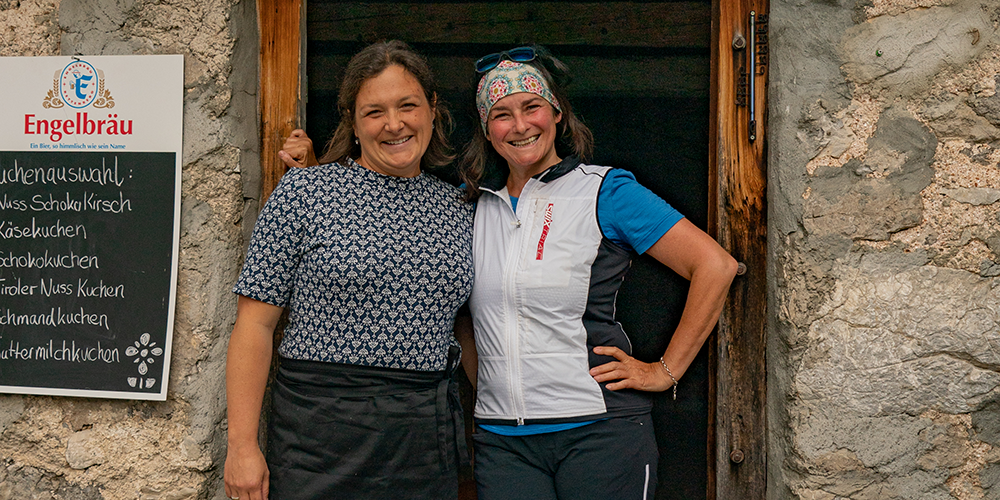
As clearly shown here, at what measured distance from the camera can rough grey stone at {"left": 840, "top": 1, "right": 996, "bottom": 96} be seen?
6.01 feet

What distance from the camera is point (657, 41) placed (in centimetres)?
221

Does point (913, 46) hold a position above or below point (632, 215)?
above

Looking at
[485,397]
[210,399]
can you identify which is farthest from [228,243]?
[485,397]

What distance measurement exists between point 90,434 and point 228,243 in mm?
692

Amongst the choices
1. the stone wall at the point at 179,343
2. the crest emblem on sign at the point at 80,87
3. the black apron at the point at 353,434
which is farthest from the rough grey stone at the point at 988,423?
the crest emblem on sign at the point at 80,87

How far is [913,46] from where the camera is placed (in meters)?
1.85

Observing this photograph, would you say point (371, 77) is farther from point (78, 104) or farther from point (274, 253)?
point (78, 104)

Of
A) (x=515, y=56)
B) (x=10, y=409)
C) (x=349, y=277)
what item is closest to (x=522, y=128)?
(x=515, y=56)

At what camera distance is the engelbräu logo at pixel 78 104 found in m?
2.07

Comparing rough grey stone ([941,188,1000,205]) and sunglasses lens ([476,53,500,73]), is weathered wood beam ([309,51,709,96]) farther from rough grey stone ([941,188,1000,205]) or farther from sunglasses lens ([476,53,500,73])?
rough grey stone ([941,188,1000,205])

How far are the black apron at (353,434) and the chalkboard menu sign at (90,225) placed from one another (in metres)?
0.53

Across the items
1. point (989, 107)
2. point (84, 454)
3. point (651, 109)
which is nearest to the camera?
point (989, 107)

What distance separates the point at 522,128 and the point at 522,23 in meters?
0.56

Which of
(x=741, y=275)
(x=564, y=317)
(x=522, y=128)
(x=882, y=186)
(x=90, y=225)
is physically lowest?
(x=564, y=317)
